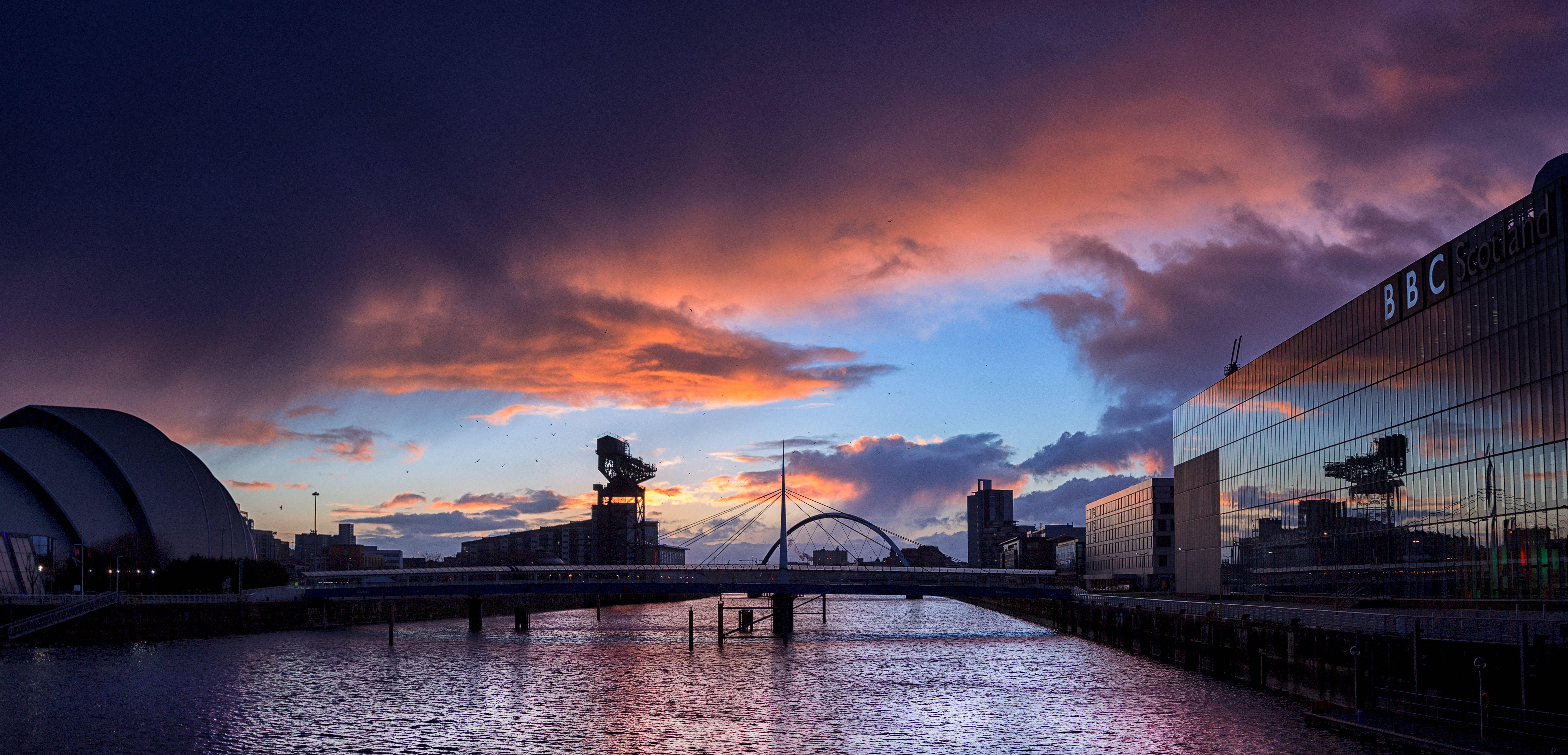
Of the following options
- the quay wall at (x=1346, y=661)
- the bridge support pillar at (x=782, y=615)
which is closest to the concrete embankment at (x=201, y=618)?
the bridge support pillar at (x=782, y=615)

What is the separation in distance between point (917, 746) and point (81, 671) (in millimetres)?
44815

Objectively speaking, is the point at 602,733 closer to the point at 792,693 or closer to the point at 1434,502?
the point at 792,693

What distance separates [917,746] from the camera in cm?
3891

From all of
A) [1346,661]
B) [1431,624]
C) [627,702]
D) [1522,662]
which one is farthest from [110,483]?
[1522,662]

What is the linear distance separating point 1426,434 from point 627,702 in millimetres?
40842

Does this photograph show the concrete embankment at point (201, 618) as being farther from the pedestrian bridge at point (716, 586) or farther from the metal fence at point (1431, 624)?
the metal fence at point (1431, 624)

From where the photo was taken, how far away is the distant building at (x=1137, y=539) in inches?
5094

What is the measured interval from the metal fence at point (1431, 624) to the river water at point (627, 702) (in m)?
3.84


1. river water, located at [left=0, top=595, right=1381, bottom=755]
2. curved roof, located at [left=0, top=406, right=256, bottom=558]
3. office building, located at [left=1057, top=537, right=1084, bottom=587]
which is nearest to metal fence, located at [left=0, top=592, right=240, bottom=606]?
river water, located at [left=0, top=595, right=1381, bottom=755]

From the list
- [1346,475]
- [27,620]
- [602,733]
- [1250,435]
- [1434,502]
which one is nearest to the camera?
[602,733]

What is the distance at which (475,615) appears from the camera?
390ft

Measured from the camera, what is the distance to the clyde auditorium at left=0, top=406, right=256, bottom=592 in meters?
114

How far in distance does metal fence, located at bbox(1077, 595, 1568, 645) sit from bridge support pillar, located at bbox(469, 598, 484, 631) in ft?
257

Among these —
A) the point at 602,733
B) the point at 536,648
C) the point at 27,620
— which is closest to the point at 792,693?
the point at 602,733
